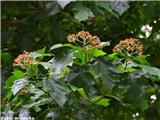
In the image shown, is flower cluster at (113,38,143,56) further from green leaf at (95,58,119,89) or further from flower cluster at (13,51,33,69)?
flower cluster at (13,51,33,69)

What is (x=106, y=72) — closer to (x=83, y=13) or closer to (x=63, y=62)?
(x=63, y=62)

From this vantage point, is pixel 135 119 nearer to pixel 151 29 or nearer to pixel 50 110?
pixel 151 29

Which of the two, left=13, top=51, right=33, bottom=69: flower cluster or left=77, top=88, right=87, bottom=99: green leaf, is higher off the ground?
left=13, top=51, right=33, bottom=69: flower cluster

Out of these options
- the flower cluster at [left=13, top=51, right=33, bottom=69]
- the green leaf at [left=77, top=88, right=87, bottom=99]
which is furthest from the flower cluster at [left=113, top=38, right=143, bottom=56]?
the flower cluster at [left=13, top=51, right=33, bottom=69]

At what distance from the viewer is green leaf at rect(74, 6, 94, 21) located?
5.20ft

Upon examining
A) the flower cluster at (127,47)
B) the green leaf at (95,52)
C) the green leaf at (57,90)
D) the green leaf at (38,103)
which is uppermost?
the green leaf at (95,52)

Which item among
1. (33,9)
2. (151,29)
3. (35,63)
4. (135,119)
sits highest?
(35,63)

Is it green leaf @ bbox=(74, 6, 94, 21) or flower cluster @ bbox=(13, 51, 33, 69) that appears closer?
flower cluster @ bbox=(13, 51, 33, 69)

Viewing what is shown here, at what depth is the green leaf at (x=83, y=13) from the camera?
1.59m

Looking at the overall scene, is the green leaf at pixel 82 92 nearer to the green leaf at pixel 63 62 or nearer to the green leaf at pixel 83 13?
the green leaf at pixel 63 62

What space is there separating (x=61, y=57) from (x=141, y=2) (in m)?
0.80

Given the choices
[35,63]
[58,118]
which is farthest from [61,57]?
[58,118]

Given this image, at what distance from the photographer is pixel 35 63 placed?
1213mm

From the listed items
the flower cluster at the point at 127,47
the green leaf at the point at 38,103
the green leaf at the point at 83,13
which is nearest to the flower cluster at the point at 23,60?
the green leaf at the point at 38,103
